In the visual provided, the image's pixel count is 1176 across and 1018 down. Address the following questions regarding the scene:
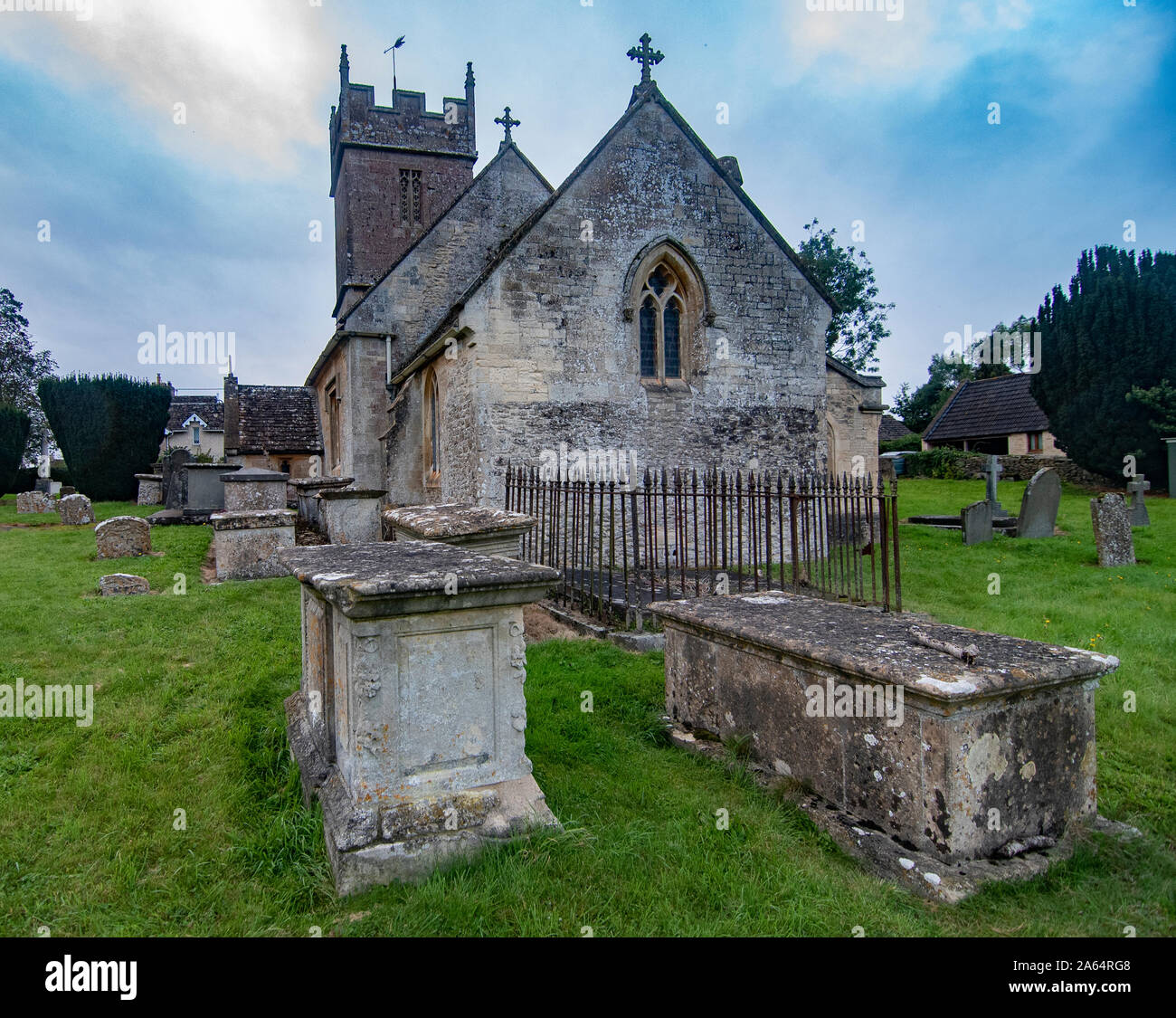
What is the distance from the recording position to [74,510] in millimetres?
16031

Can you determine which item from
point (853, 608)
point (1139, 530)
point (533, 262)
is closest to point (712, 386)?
point (533, 262)

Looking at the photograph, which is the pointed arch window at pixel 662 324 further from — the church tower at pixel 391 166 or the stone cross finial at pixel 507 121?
the church tower at pixel 391 166

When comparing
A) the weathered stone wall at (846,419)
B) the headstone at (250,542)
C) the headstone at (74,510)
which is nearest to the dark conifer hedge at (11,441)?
the headstone at (74,510)

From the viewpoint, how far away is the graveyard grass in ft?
8.99

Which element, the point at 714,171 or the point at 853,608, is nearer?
the point at 853,608

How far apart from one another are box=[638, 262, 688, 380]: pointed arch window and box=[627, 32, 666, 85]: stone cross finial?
10.3 ft

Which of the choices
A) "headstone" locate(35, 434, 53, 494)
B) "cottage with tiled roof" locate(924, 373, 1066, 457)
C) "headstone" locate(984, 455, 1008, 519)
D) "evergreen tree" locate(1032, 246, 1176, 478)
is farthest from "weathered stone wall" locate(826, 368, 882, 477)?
"headstone" locate(35, 434, 53, 494)

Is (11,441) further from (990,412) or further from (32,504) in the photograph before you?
(990,412)

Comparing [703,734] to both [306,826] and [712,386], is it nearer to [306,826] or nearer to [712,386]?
[306,826]

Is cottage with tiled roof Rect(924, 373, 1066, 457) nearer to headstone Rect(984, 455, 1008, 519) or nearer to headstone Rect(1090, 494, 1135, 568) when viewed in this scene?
headstone Rect(984, 455, 1008, 519)

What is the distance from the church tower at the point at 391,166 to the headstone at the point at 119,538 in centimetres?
1257
